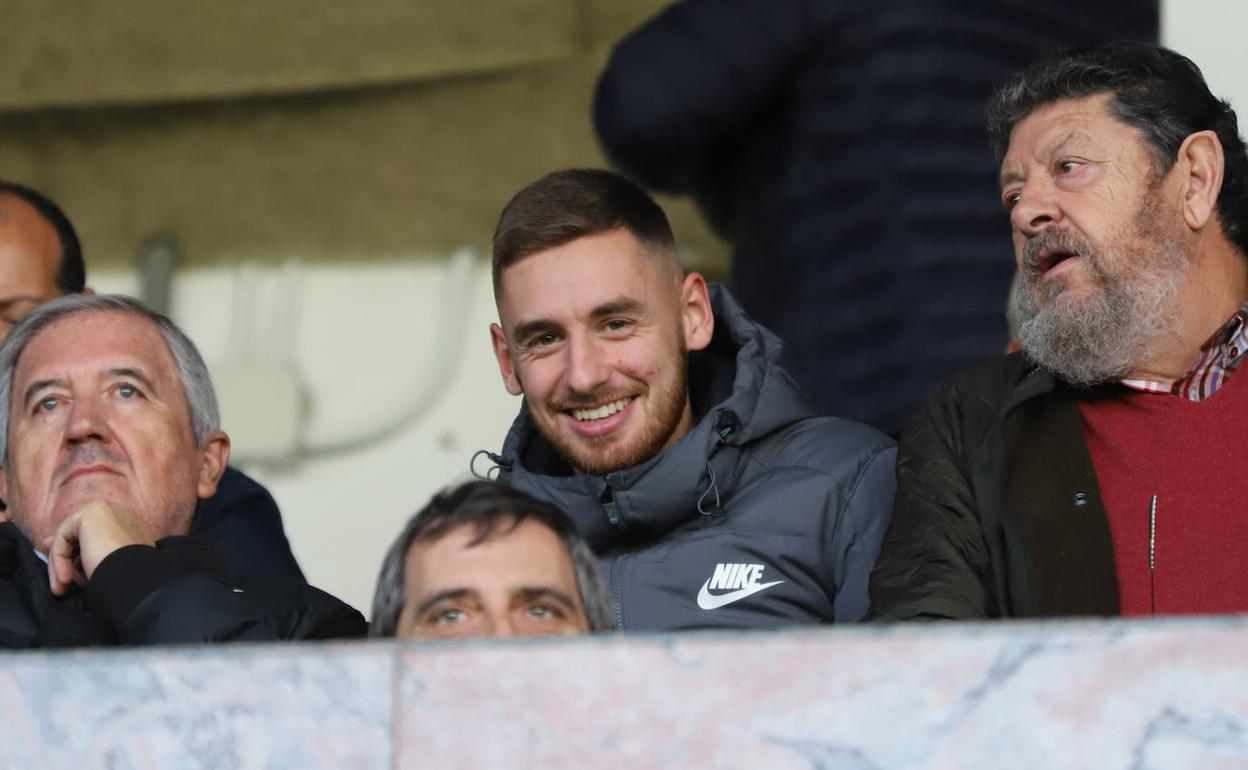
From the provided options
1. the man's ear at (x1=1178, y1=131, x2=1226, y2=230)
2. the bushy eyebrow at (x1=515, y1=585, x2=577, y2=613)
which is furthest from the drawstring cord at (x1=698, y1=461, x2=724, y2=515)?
the man's ear at (x1=1178, y1=131, x2=1226, y2=230)

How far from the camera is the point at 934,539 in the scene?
2812mm

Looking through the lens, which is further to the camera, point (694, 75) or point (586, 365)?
point (694, 75)

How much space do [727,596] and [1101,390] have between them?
0.52m

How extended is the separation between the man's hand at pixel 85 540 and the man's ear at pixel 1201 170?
1.36 meters

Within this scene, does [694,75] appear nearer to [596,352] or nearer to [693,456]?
[596,352]

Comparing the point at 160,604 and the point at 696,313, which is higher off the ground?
the point at 696,313

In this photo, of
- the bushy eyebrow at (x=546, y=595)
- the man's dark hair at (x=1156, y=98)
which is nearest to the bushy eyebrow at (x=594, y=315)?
the man's dark hair at (x=1156, y=98)

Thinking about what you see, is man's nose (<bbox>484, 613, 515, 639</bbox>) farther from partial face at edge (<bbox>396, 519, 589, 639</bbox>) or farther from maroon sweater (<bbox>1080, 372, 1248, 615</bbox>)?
maroon sweater (<bbox>1080, 372, 1248, 615</bbox>)

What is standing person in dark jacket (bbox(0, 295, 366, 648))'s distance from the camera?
281 centimetres

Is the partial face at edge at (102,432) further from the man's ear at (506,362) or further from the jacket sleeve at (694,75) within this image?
the jacket sleeve at (694,75)

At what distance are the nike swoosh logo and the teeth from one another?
12.5 inches

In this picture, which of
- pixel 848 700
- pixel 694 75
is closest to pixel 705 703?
pixel 848 700

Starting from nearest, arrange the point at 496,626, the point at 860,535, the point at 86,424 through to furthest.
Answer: the point at 496,626, the point at 860,535, the point at 86,424

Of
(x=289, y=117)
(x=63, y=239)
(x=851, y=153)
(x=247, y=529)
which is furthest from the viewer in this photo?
(x=289, y=117)
